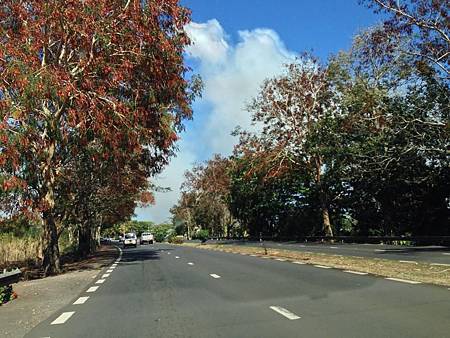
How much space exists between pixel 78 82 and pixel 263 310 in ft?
36.2

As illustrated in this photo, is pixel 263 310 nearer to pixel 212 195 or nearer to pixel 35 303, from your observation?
pixel 35 303

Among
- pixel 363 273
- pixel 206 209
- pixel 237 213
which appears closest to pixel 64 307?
pixel 363 273

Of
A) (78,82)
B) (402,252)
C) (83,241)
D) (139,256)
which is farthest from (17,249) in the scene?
(402,252)

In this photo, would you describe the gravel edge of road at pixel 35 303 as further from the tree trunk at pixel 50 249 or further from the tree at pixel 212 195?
the tree at pixel 212 195

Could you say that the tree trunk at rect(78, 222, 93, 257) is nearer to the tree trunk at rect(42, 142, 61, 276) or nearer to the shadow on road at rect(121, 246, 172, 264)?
the shadow on road at rect(121, 246, 172, 264)

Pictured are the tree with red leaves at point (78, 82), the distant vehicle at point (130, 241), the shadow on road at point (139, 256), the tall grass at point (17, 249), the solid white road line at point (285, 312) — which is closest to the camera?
the solid white road line at point (285, 312)

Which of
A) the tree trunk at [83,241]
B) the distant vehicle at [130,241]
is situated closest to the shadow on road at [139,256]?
the tree trunk at [83,241]

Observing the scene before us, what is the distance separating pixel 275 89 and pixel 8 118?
3133cm

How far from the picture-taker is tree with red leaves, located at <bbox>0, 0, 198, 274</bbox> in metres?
15.1

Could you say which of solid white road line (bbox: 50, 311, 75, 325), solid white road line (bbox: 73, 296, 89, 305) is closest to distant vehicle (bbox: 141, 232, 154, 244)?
solid white road line (bbox: 73, 296, 89, 305)

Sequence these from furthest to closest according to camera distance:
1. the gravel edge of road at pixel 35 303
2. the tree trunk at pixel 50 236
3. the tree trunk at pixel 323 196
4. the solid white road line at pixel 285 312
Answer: the tree trunk at pixel 323 196 < the tree trunk at pixel 50 236 < the gravel edge of road at pixel 35 303 < the solid white road line at pixel 285 312

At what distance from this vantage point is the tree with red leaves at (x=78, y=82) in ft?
49.4

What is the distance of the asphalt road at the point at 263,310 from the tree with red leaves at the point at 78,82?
565 centimetres

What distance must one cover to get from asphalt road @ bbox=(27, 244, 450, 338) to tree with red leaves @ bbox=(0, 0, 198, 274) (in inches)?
223
